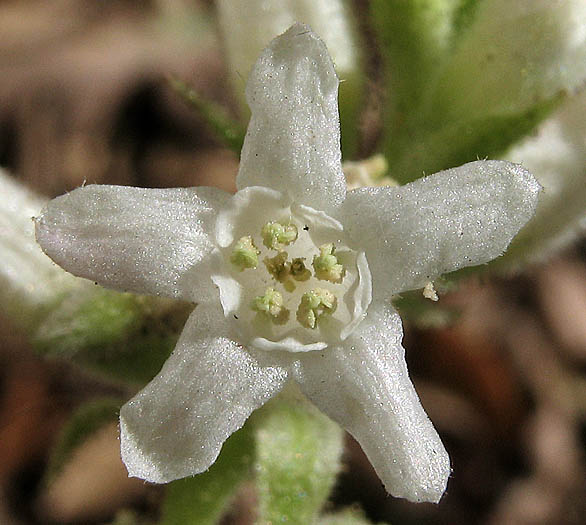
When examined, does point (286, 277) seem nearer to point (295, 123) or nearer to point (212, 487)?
point (295, 123)

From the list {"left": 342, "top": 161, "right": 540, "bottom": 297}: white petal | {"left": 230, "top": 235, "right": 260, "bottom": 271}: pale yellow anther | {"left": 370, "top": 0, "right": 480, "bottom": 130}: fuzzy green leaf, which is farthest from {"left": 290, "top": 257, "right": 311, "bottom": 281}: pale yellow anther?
{"left": 370, "top": 0, "right": 480, "bottom": 130}: fuzzy green leaf

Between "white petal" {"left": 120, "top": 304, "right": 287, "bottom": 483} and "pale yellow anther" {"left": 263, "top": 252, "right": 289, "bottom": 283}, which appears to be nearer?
"white petal" {"left": 120, "top": 304, "right": 287, "bottom": 483}

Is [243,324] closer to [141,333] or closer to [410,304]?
[141,333]

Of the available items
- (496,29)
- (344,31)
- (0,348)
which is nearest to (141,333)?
(344,31)

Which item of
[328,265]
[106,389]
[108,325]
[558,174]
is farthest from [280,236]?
[106,389]

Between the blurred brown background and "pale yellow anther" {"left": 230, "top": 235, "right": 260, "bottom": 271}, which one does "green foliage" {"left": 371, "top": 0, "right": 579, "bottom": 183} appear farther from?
the blurred brown background

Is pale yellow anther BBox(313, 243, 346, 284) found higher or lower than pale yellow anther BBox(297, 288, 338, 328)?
higher

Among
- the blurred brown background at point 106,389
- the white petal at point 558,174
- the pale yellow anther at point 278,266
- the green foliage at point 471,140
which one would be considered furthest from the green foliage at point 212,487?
the blurred brown background at point 106,389
